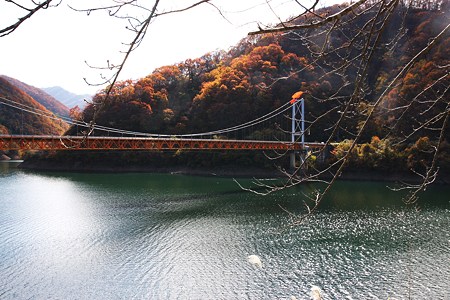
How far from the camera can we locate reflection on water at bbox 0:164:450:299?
6211 mm

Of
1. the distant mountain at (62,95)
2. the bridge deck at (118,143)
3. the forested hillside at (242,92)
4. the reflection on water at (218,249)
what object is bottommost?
the reflection on water at (218,249)

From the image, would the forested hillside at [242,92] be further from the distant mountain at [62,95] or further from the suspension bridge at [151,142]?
the distant mountain at [62,95]

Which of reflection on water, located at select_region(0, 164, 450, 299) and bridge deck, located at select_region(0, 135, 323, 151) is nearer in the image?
reflection on water, located at select_region(0, 164, 450, 299)

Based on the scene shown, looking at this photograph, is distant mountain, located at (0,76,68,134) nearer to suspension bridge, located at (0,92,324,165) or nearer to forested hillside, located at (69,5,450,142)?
forested hillside, located at (69,5,450,142)

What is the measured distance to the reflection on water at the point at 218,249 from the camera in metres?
6.21

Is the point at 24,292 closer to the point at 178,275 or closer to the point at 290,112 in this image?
the point at 178,275

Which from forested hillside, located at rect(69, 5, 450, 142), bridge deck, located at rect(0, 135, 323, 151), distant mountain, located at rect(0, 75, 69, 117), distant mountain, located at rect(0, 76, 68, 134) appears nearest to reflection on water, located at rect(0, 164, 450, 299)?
bridge deck, located at rect(0, 135, 323, 151)

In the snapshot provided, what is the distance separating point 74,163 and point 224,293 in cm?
2652

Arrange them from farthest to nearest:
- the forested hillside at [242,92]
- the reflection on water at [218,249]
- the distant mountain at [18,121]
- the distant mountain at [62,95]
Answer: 1. the distant mountain at [62,95]
2. the distant mountain at [18,121]
3. the forested hillside at [242,92]
4. the reflection on water at [218,249]

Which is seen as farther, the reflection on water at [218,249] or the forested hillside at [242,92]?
the forested hillside at [242,92]

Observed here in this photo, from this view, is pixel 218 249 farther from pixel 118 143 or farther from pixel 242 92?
pixel 242 92

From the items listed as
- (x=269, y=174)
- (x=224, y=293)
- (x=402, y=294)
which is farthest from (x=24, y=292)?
(x=269, y=174)

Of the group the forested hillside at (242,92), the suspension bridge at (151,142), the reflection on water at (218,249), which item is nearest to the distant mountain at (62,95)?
the forested hillside at (242,92)

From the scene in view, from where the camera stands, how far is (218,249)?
8266 millimetres
